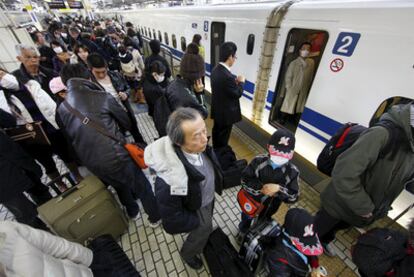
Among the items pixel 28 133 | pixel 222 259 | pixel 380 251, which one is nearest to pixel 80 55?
pixel 28 133

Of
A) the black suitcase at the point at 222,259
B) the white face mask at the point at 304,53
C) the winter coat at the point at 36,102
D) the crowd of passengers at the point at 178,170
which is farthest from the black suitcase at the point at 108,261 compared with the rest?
the white face mask at the point at 304,53

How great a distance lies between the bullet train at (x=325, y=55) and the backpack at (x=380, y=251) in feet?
4.60

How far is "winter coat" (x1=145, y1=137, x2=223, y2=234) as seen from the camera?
50.8 inches

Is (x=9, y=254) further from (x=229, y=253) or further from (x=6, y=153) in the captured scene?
(x=229, y=253)

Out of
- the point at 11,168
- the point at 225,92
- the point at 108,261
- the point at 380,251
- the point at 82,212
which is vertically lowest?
the point at 108,261

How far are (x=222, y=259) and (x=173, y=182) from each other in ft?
3.97

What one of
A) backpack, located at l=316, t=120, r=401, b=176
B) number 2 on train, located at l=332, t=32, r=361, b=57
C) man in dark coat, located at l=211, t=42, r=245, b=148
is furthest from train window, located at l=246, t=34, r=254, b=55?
backpack, located at l=316, t=120, r=401, b=176

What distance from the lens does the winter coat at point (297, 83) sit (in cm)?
358

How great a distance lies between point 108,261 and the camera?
1788 millimetres

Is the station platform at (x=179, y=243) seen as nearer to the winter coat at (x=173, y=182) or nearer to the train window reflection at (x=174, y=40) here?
the winter coat at (x=173, y=182)

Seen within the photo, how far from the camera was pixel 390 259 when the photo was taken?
3.73ft

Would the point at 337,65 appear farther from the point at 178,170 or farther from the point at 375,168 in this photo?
the point at 178,170

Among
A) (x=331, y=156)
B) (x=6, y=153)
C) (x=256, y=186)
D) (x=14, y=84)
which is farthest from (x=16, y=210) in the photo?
(x=331, y=156)

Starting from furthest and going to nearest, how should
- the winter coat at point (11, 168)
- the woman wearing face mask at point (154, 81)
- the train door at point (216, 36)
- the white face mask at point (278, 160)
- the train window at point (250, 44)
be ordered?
the train door at point (216, 36), the train window at point (250, 44), the woman wearing face mask at point (154, 81), the winter coat at point (11, 168), the white face mask at point (278, 160)
